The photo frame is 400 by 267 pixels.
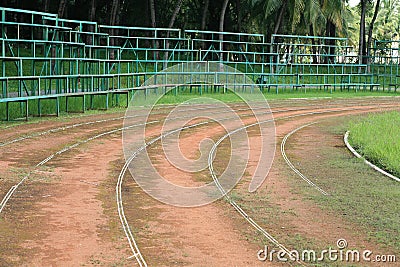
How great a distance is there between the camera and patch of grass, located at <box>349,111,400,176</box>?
632 inches

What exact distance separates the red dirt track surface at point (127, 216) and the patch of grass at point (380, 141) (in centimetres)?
212

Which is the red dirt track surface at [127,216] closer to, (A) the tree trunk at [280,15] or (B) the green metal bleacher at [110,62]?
(B) the green metal bleacher at [110,62]

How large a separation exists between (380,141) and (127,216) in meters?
9.90

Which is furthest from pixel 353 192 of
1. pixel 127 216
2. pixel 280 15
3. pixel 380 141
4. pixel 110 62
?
pixel 280 15

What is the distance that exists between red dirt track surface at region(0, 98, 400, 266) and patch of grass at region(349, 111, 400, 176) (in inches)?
83.5

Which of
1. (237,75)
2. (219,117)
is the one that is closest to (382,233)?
(219,117)

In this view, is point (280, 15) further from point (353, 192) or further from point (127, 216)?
point (127, 216)

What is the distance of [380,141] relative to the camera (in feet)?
61.8

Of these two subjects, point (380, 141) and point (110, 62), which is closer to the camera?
point (380, 141)

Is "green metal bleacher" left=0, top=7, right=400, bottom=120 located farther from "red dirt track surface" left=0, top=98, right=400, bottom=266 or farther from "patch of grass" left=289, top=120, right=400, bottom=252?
"patch of grass" left=289, top=120, right=400, bottom=252

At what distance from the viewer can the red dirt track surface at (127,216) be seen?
866 cm

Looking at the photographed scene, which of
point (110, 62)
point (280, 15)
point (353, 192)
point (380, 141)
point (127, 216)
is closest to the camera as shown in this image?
point (127, 216)

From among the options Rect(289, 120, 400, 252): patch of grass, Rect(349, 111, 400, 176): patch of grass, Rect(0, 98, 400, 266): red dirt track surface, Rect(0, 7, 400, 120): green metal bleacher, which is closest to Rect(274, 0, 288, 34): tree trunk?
Rect(0, 7, 400, 120): green metal bleacher

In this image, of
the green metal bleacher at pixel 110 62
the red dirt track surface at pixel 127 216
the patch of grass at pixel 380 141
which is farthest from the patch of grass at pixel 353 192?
the green metal bleacher at pixel 110 62
